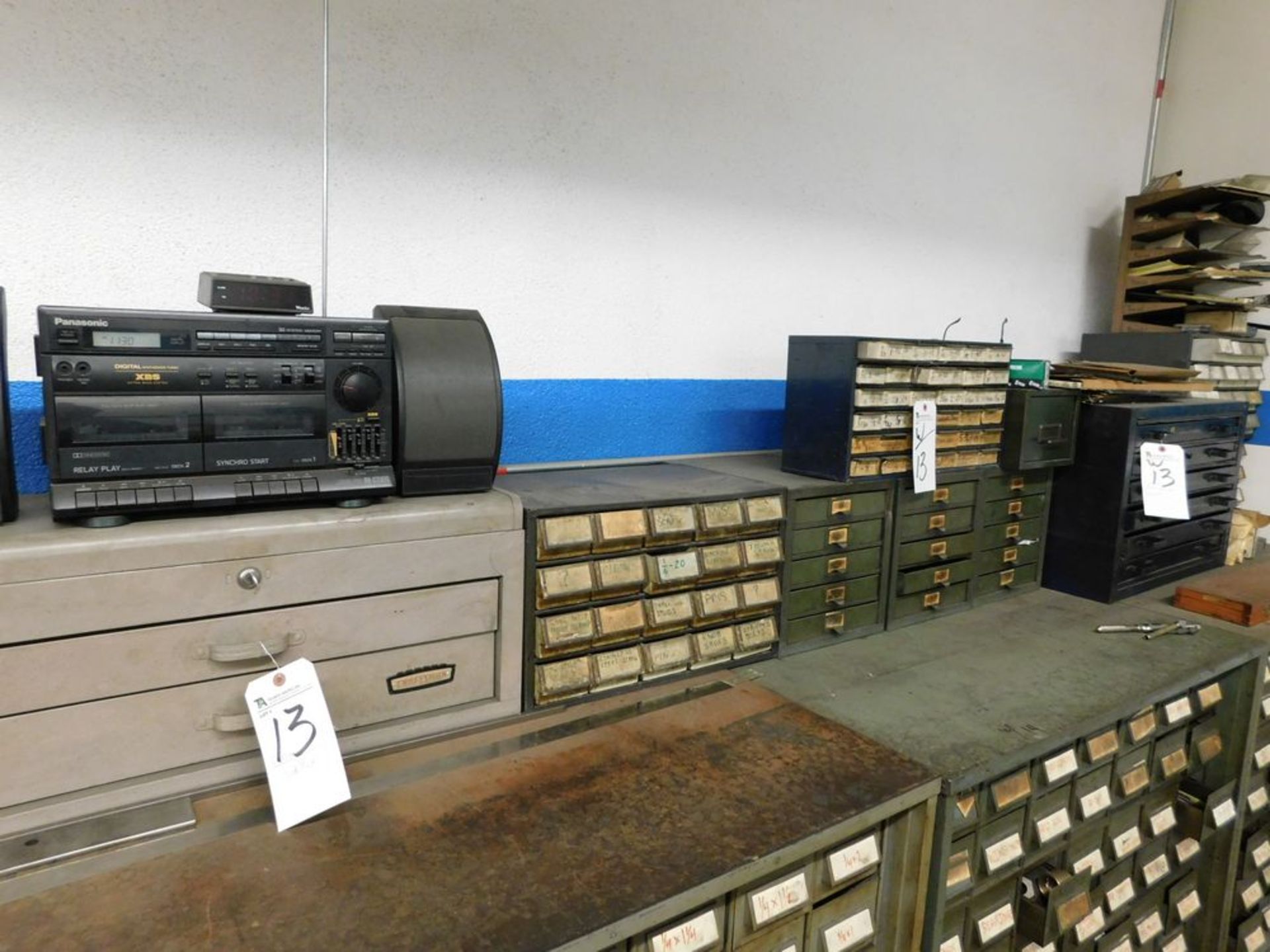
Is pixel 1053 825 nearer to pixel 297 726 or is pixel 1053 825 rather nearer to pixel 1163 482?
pixel 1163 482

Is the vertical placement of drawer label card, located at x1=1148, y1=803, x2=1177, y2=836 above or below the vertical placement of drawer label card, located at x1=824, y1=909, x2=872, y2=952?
below

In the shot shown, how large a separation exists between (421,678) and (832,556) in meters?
0.79

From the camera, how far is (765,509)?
1408mm

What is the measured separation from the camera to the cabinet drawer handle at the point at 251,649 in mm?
957

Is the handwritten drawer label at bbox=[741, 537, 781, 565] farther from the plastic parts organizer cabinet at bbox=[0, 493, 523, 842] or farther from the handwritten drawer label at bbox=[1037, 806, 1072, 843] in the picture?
the handwritten drawer label at bbox=[1037, 806, 1072, 843]

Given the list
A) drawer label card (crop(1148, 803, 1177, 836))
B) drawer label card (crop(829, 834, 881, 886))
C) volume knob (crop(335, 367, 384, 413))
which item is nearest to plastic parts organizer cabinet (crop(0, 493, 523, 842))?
volume knob (crop(335, 367, 384, 413))

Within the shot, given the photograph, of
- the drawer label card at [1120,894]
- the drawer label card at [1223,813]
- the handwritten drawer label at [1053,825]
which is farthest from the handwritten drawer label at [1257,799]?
the handwritten drawer label at [1053,825]

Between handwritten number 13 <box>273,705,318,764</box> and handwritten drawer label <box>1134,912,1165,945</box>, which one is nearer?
handwritten number 13 <box>273,705,318,764</box>

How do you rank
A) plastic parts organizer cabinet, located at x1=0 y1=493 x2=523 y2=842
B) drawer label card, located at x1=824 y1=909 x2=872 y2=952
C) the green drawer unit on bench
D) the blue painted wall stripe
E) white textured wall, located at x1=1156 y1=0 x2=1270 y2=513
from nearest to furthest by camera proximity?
plastic parts organizer cabinet, located at x1=0 y1=493 x2=523 y2=842 → drawer label card, located at x1=824 y1=909 x2=872 y2=952 → the green drawer unit on bench → the blue painted wall stripe → white textured wall, located at x1=1156 y1=0 x2=1270 y2=513

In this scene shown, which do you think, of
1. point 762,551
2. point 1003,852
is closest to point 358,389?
point 762,551

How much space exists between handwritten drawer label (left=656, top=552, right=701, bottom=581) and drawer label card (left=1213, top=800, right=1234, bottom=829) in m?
1.26

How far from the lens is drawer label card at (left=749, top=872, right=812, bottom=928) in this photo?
1.00m

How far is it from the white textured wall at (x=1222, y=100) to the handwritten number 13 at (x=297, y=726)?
280 cm

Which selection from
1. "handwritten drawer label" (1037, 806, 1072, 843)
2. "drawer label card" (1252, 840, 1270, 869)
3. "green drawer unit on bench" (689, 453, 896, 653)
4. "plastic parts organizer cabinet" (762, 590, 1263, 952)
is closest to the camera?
"plastic parts organizer cabinet" (762, 590, 1263, 952)
